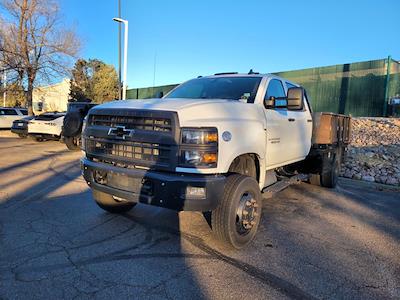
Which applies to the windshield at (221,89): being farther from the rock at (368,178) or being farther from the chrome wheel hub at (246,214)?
the rock at (368,178)

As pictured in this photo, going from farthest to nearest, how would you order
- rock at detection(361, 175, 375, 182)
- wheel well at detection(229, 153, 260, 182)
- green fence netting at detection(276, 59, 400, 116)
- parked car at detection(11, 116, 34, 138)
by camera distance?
parked car at detection(11, 116, 34, 138) < green fence netting at detection(276, 59, 400, 116) < rock at detection(361, 175, 375, 182) < wheel well at detection(229, 153, 260, 182)

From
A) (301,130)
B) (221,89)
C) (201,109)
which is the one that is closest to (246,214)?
(201,109)

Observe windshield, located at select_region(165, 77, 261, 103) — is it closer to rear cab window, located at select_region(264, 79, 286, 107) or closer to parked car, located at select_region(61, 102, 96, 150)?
rear cab window, located at select_region(264, 79, 286, 107)

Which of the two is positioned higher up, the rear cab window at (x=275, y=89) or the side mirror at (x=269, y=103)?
the rear cab window at (x=275, y=89)

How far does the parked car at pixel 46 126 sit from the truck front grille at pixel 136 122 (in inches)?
462

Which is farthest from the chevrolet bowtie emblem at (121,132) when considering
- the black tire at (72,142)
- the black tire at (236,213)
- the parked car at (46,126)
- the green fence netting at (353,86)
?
the green fence netting at (353,86)

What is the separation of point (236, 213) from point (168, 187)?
90 cm

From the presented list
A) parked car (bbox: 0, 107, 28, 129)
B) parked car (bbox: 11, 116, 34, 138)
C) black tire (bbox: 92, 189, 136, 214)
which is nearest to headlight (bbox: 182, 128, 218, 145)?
black tire (bbox: 92, 189, 136, 214)

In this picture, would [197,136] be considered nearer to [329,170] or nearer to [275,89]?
[275,89]

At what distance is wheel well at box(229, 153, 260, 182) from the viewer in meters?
4.33

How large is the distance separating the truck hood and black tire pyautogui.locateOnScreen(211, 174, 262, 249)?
0.71 metres

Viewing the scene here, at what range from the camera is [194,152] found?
3650 mm

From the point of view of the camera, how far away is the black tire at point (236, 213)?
3900 millimetres

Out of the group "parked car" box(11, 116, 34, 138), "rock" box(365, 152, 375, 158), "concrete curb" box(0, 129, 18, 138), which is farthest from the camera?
"concrete curb" box(0, 129, 18, 138)
